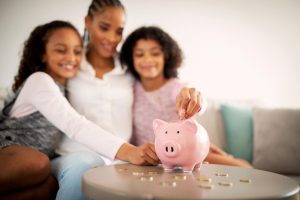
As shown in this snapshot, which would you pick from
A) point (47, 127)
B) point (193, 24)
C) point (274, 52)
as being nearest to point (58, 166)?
point (47, 127)

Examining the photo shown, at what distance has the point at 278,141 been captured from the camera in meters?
1.79

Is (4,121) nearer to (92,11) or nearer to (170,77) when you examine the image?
(92,11)

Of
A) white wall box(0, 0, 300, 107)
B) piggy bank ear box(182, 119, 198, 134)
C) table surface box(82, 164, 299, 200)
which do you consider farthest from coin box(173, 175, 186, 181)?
white wall box(0, 0, 300, 107)

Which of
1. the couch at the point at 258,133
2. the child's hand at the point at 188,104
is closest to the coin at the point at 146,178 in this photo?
the child's hand at the point at 188,104

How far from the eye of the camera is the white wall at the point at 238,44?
219 cm

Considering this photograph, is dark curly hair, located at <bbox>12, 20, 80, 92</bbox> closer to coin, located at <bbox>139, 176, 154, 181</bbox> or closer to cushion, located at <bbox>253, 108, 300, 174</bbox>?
coin, located at <bbox>139, 176, 154, 181</bbox>

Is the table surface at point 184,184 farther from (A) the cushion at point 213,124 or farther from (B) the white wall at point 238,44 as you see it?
(B) the white wall at point 238,44

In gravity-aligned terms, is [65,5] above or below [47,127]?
above

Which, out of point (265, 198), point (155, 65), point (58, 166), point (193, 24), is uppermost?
point (193, 24)

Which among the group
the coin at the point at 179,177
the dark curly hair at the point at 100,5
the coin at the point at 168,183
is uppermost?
the dark curly hair at the point at 100,5

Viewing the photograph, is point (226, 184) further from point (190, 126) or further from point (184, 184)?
point (190, 126)

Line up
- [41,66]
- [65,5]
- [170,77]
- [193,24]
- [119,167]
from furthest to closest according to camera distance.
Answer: [193,24] < [65,5] < [170,77] < [41,66] < [119,167]

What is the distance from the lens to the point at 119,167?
0.99 meters

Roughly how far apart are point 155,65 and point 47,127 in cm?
50
